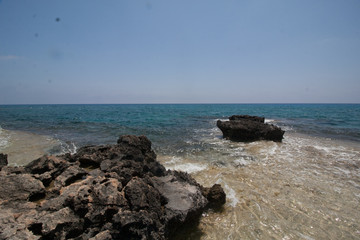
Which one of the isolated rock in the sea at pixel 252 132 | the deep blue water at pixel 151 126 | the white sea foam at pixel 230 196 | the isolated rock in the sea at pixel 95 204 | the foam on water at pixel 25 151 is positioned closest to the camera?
the isolated rock in the sea at pixel 95 204

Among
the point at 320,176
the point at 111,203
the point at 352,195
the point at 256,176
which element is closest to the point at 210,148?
the point at 256,176

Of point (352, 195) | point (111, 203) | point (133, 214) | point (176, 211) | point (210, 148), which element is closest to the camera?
point (133, 214)

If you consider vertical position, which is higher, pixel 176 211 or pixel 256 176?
pixel 176 211

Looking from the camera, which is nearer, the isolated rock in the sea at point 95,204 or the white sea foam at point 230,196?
the isolated rock in the sea at point 95,204

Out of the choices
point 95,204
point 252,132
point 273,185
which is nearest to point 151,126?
point 252,132

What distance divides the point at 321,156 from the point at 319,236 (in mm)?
7758

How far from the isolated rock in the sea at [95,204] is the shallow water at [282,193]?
80 cm

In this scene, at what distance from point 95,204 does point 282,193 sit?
5.70 metres

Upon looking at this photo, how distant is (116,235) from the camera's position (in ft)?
10.4

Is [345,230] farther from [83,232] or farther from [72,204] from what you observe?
[72,204]

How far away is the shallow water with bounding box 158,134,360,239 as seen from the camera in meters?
4.44

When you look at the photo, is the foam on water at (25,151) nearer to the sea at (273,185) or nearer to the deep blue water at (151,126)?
the sea at (273,185)

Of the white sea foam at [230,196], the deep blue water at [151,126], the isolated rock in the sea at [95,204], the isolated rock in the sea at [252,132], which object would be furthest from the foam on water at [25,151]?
the isolated rock in the sea at [252,132]

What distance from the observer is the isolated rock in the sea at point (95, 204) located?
321 cm
